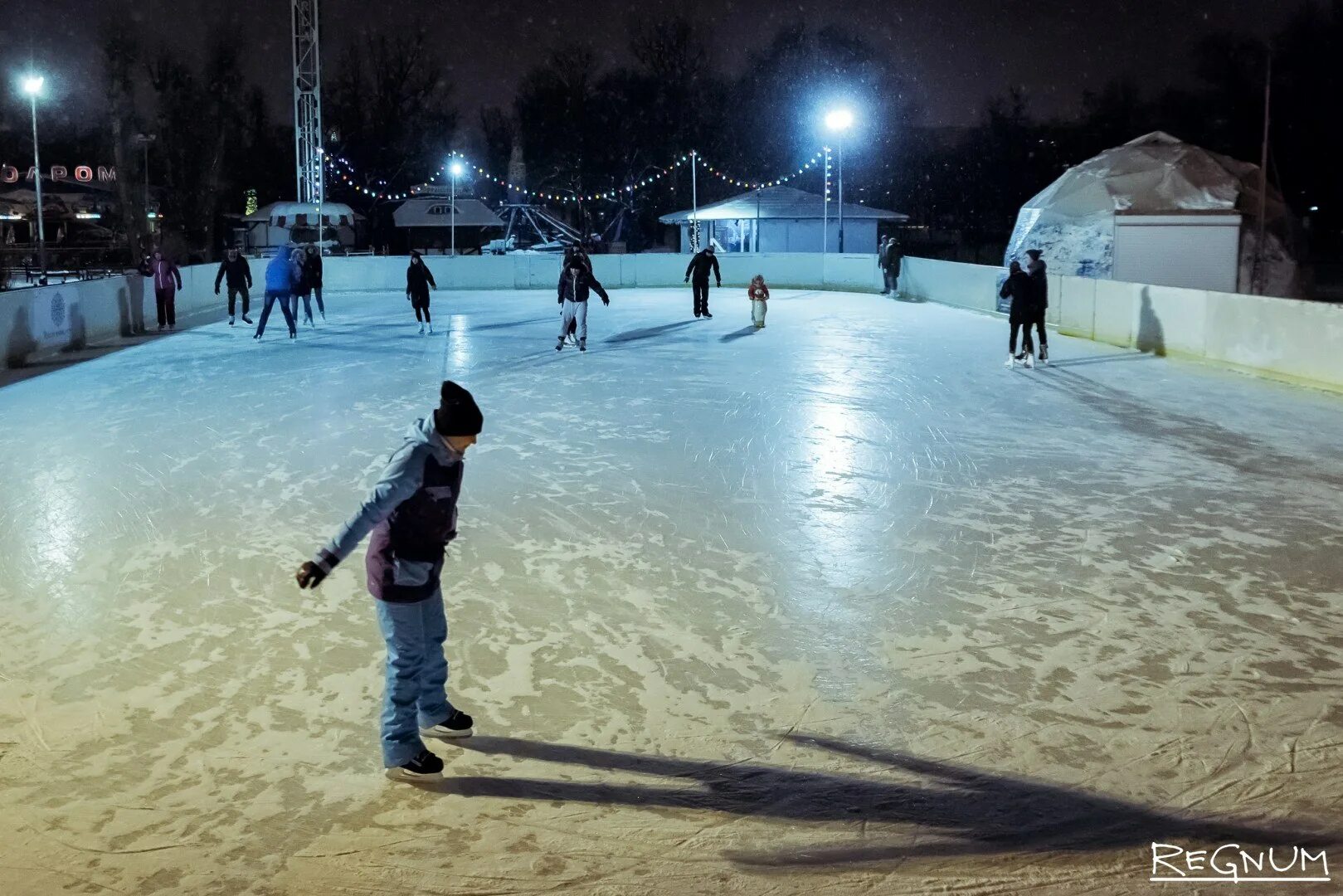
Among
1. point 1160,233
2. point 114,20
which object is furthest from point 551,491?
point 114,20

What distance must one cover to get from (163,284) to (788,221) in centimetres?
2396

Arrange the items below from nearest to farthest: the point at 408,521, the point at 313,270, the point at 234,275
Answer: the point at 408,521 < the point at 234,275 < the point at 313,270

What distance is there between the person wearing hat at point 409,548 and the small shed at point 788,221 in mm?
36822

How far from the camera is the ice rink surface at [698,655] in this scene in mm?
3928

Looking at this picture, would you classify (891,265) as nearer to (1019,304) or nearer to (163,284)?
(1019,304)

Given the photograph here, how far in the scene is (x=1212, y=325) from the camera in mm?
16266

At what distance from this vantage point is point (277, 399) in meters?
13.4

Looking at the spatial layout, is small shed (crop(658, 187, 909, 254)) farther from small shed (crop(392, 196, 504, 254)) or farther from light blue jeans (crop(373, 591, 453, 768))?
light blue jeans (crop(373, 591, 453, 768))

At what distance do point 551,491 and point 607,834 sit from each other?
509cm

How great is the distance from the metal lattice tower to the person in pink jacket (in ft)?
42.2

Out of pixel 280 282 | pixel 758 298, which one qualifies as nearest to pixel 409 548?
pixel 280 282

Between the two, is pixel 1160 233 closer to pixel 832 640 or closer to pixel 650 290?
pixel 650 290

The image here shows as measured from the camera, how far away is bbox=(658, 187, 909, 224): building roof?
4081 cm

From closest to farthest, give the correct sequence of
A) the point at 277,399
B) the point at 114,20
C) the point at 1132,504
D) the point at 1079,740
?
the point at 1079,740 → the point at 1132,504 → the point at 277,399 → the point at 114,20
